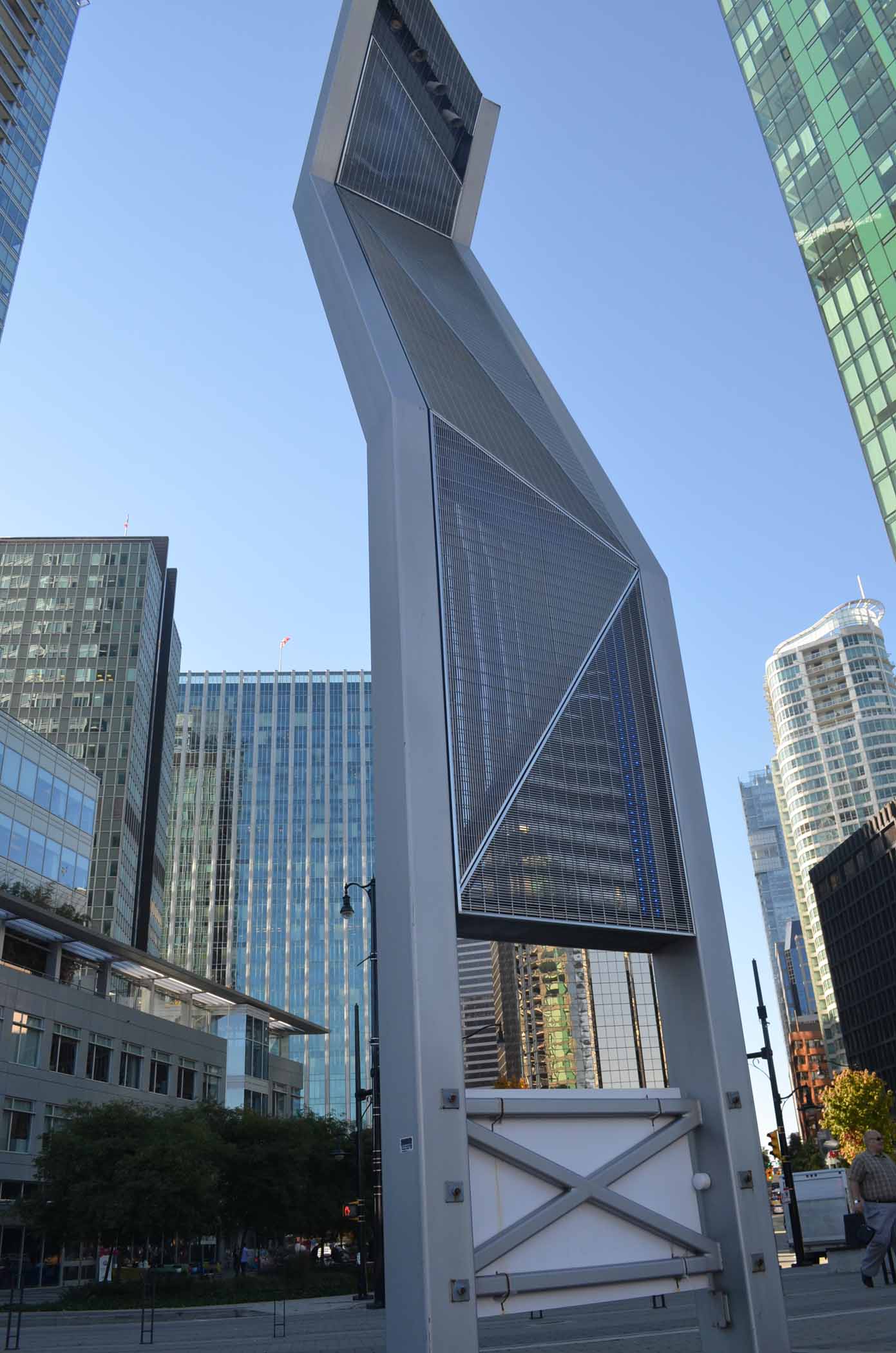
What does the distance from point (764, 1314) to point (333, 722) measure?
145648 millimetres

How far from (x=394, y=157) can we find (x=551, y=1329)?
83.8ft

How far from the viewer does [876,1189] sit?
1128 centimetres

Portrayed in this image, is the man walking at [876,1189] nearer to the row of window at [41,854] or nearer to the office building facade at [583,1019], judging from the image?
the row of window at [41,854]

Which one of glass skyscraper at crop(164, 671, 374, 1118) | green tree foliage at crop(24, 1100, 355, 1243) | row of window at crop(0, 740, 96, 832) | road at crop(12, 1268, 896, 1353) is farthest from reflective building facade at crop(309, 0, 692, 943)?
glass skyscraper at crop(164, 671, 374, 1118)

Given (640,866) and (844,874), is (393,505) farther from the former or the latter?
(844,874)

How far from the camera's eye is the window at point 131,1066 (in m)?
54.8

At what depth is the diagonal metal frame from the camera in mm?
12469

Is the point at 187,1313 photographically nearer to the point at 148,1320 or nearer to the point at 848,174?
the point at 148,1320

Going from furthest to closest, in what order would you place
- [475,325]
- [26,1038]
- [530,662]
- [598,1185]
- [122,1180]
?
[26,1038] → [122,1180] → [475,325] → [530,662] → [598,1185]

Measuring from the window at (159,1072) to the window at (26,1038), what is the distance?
11.9 m

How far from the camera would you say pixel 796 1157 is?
11588 cm

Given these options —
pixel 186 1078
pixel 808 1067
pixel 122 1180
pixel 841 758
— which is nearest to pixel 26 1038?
pixel 122 1180

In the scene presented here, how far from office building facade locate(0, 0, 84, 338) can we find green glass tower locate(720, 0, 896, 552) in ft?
173

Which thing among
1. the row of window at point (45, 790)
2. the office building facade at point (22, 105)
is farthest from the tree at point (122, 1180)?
the office building facade at point (22, 105)
